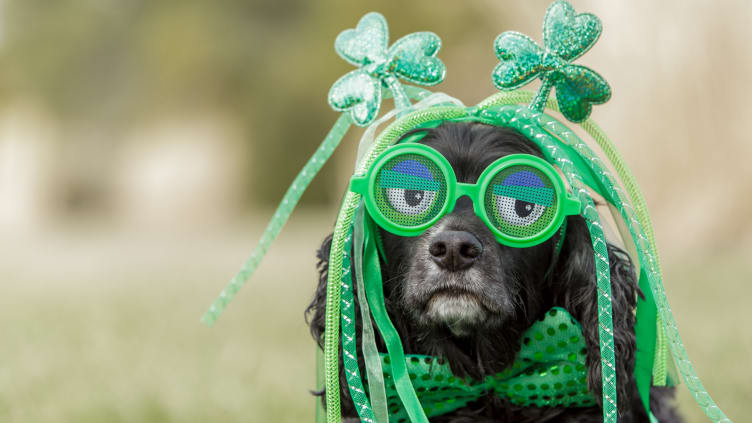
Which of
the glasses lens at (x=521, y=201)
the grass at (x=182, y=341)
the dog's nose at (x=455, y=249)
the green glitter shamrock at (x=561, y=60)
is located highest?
the green glitter shamrock at (x=561, y=60)

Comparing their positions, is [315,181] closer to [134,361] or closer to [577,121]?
[134,361]

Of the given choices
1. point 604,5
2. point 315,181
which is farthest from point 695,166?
point 315,181

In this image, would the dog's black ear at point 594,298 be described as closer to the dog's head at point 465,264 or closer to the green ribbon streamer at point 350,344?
the dog's head at point 465,264

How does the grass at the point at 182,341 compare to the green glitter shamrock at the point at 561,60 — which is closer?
Answer: the green glitter shamrock at the point at 561,60

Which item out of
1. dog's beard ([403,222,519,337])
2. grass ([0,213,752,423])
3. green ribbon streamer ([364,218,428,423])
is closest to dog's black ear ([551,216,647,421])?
dog's beard ([403,222,519,337])

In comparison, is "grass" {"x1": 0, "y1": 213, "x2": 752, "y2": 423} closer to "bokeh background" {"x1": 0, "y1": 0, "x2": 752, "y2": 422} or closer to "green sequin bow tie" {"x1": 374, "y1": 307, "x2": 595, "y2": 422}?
"bokeh background" {"x1": 0, "y1": 0, "x2": 752, "y2": 422}

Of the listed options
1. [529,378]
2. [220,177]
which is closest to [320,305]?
[529,378]

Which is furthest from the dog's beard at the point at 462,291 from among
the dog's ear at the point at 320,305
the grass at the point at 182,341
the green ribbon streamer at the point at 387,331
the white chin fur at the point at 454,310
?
the grass at the point at 182,341

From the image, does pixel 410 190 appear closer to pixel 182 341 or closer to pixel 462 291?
pixel 462 291
